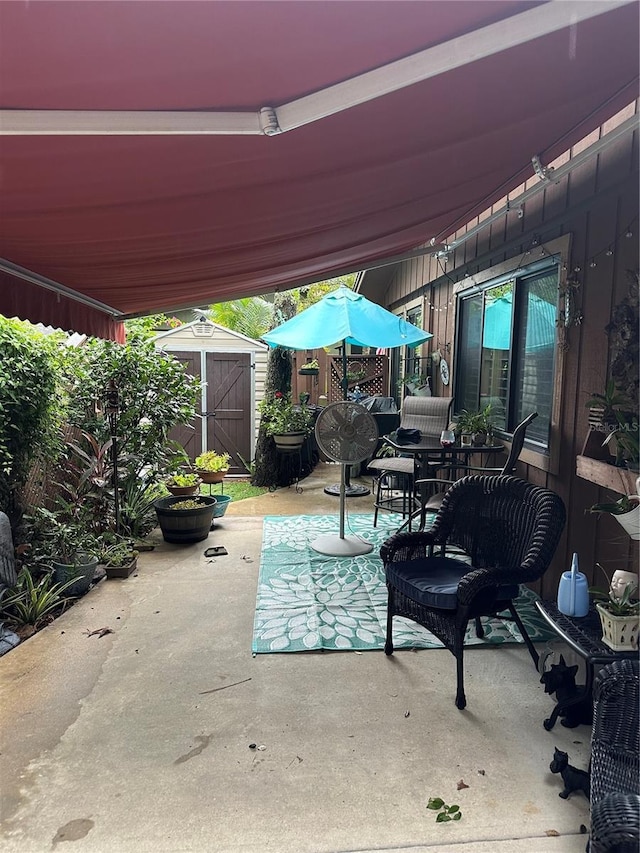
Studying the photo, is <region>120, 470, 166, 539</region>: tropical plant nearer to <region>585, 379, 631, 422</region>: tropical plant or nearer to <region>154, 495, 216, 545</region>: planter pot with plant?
<region>154, 495, 216, 545</region>: planter pot with plant

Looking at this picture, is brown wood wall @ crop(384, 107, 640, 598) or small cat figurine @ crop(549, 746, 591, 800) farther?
brown wood wall @ crop(384, 107, 640, 598)

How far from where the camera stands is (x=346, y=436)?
14.5 ft

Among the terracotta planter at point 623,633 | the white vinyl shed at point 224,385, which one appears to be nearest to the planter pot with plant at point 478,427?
the terracotta planter at point 623,633

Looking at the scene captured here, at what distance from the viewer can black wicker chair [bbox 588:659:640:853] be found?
3.98 ft

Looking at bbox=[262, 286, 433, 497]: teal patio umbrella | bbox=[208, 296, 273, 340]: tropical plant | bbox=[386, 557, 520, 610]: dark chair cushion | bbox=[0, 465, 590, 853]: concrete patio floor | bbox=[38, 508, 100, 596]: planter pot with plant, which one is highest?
bbox=[208, 296, 273, 340]: tropical plant

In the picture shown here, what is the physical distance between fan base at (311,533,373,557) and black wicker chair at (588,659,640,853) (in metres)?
2.68

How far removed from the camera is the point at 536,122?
78.6 inches

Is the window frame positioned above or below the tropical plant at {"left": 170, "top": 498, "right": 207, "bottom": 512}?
above

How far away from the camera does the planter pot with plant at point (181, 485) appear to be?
17.3 feet

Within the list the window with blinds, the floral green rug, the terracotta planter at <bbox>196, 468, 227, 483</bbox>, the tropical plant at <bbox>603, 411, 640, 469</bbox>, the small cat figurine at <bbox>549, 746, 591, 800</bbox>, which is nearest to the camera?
the small cat figurine at <bbox>549, 746, 591, 800</bbox>

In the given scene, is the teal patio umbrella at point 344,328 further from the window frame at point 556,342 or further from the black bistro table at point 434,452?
the window frame at point 556,342

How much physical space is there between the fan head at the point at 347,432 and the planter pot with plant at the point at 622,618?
8.04 feet

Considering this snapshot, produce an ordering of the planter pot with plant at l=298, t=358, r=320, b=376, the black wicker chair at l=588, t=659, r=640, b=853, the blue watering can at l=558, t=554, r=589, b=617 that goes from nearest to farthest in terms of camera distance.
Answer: the black wicker chair at l=588, t=659, r=640, b=853, the blue watering can at l=558, t=554, r=589, b=617, the planter pot with plant at l=298, t=358, r=320, b=376

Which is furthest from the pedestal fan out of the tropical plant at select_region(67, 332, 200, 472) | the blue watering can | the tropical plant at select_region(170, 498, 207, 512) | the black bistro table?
the blue watering can
